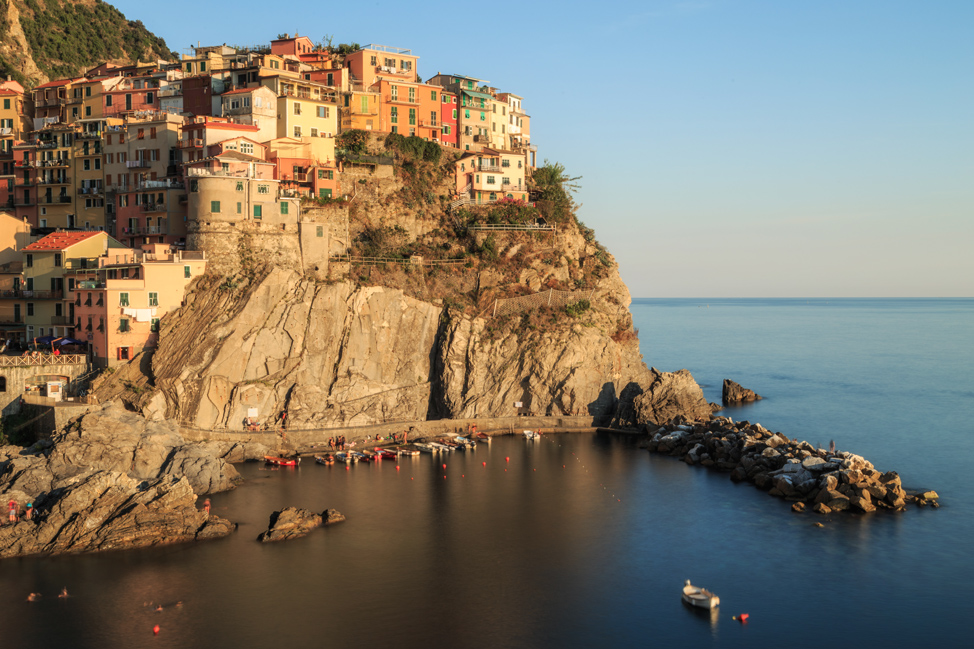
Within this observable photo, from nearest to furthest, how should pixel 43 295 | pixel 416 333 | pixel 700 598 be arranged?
pixel 700 598 < pixel 43 295 < pixel 416 333

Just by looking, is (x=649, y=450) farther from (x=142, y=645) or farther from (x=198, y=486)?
(x=142, y=645)

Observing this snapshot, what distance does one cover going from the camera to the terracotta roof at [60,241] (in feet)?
235

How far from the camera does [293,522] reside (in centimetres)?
5084

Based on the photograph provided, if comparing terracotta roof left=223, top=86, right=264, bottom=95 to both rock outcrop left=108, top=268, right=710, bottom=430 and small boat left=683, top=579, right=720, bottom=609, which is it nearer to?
rock outcrop left=108, top=268, right=710, bottom=430

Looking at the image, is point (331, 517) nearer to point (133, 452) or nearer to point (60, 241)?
point (133, 452)

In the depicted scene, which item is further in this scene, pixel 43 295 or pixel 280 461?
pixel 43 295

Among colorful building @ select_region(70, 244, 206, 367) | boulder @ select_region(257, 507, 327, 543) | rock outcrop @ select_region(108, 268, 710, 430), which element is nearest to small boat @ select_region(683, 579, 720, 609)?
boulder @ select_region(257, 507, 327, 543)

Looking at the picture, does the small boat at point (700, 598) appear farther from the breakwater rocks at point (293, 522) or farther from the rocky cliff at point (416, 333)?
the rocky cliff at point (416, 333)

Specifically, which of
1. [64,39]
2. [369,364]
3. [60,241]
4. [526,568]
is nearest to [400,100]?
[369,364]

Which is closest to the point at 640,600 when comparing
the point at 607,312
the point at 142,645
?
the point at 142,645

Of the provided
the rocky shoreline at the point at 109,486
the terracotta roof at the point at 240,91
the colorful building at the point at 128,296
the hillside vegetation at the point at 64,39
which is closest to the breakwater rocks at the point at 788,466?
the rocky shoreline at the point at 109,486

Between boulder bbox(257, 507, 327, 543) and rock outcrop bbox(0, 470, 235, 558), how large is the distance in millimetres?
2615

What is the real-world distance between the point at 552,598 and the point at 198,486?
26753 mm

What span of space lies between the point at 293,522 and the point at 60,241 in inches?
1518
